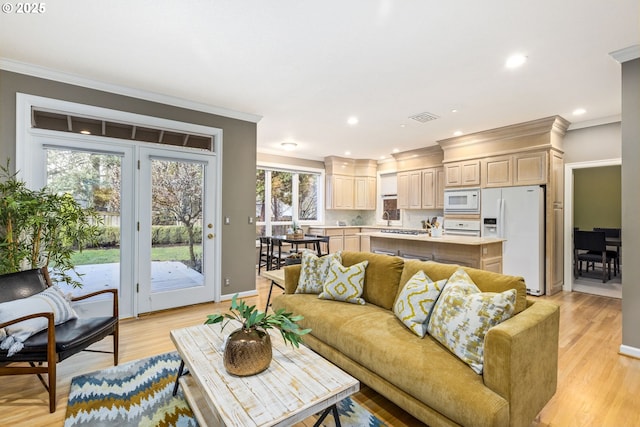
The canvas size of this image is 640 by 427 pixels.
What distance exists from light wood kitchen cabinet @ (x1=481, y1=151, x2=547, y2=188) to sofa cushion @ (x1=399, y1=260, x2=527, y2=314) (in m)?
3.41

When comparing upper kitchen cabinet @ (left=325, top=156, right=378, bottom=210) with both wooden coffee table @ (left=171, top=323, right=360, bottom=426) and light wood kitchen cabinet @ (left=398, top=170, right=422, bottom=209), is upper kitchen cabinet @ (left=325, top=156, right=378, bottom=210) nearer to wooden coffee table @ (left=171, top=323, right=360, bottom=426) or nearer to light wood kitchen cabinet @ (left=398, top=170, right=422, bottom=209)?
light wood kitchen cabinet @ (left=398, top=170, right=422, bottom=209)

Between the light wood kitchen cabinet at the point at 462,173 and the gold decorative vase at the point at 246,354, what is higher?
the light wood kitchen cabinet at the point at 462,173

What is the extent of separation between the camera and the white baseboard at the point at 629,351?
2693 mm

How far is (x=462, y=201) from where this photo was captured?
5508mm

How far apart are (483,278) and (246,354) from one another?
5.22ft

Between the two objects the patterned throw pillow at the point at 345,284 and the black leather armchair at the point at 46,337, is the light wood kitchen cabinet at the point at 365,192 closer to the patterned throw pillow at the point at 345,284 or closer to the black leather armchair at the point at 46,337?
the patterned throw pillow at the point at 345,284

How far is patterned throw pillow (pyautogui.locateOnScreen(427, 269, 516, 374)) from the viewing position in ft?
5.33

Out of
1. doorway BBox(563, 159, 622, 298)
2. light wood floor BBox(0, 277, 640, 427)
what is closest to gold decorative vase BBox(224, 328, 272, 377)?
light wood floor BBox(0, 277, 640, 427)

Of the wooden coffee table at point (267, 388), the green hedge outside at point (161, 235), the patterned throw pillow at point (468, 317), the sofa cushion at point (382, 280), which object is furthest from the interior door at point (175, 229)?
the patterned throw pillow at point (468, 317)

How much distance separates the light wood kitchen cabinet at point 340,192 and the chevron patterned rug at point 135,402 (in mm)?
5417

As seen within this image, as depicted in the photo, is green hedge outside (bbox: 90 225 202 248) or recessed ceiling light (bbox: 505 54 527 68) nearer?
recessed ceiling light (bbox: 505 54 527 68)

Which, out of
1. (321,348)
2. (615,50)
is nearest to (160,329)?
(321,348)

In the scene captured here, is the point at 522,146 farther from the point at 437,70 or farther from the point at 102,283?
the point at 102,283

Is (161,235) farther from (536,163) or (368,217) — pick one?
(368,217)
